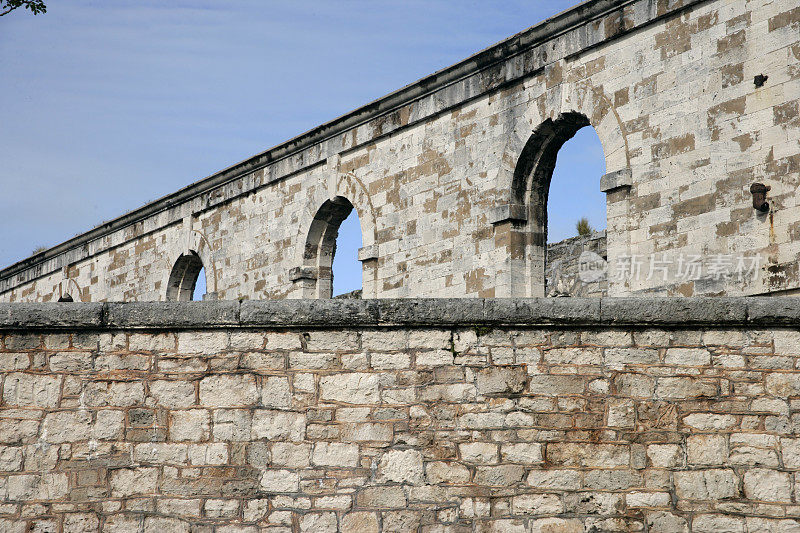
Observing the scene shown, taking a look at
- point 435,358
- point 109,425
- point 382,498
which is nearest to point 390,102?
point 435,358

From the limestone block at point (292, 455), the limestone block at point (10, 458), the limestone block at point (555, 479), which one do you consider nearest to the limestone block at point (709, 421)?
the limestone block at point (555, 479)

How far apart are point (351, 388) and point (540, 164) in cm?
719

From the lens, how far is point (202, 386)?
7.34 metres

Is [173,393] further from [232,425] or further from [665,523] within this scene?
[665,523]

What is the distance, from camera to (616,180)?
12.3 meters

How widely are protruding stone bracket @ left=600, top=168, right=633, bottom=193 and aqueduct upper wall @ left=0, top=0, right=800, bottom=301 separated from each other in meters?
0.02

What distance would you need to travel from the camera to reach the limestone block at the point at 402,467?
23.2 feet

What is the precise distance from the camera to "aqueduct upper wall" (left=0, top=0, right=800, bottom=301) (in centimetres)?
1104

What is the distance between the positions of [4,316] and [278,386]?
1.92m

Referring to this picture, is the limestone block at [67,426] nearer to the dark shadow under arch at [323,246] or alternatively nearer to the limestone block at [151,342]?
the limestone block at [151,342]

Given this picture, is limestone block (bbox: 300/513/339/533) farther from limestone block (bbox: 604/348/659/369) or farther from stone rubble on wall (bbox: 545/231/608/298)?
stone rubble on wall (bbox: 545/231/608/298)

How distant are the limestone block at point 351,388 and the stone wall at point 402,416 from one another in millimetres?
13

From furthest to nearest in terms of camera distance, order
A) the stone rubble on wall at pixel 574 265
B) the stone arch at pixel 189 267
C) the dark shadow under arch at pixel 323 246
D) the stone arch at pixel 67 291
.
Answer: the stone arch at pixel 67 291
the stone arch at pixel 189 267
the dark shadow under arch at pixel 323 246
the stone rubble on wall at pixel 574 265

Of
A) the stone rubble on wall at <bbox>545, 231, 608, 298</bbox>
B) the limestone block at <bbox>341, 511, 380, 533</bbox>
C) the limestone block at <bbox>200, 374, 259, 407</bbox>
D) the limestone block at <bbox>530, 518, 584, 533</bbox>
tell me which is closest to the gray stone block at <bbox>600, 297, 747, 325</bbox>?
the limestone block at <bbox>530, 518, 584, 533</bbox>
